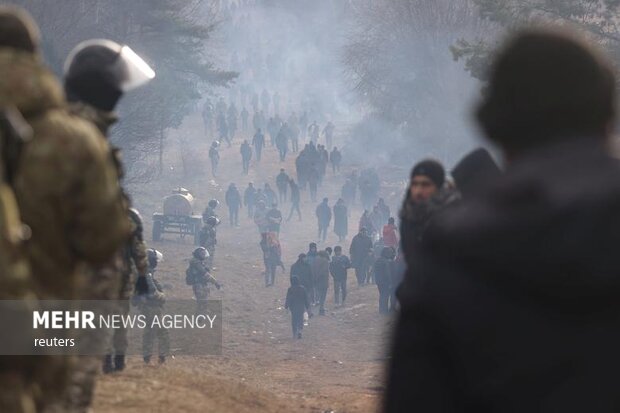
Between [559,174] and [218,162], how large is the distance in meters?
45.2

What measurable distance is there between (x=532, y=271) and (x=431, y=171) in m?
5.01

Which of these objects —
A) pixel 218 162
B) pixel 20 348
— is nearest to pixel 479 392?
pixel 20 348

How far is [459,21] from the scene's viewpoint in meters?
46.6

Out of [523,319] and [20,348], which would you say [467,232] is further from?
[20,348]

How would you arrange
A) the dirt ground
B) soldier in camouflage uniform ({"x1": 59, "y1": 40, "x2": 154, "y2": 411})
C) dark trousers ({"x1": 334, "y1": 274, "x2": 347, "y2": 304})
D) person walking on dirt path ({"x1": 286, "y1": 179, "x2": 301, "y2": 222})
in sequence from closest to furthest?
soldier in camouflage uniform ({"x1": 59, "y1": 40, "x2": 154, "y2": 411}), the dirt ground, dark trousers ({"x1": 334, "y1": 274, "x2": 347, "y2": 304}), person walking on dirt path ({"x1": 286, "y1": 179, "x2": 301, "y2": 222})

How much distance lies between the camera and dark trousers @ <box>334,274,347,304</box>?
977 inches

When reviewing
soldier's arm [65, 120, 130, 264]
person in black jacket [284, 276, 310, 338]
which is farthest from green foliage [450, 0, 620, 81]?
soldier's arm [65, 120, 130, 264]

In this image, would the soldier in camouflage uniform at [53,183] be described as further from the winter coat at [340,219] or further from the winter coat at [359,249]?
the winter coat at [340,219]

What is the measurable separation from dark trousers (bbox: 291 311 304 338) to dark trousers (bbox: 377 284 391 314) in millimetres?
2736

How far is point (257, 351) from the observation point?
2008 centimetres

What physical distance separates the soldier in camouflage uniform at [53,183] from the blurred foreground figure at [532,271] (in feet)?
5.60

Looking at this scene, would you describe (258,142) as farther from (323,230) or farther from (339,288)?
(339,288)

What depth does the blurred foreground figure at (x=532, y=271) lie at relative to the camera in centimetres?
191

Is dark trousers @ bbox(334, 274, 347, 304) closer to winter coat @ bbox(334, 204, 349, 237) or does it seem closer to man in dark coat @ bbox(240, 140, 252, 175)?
winter coat @ bbox(334, 204, 349, 237)
